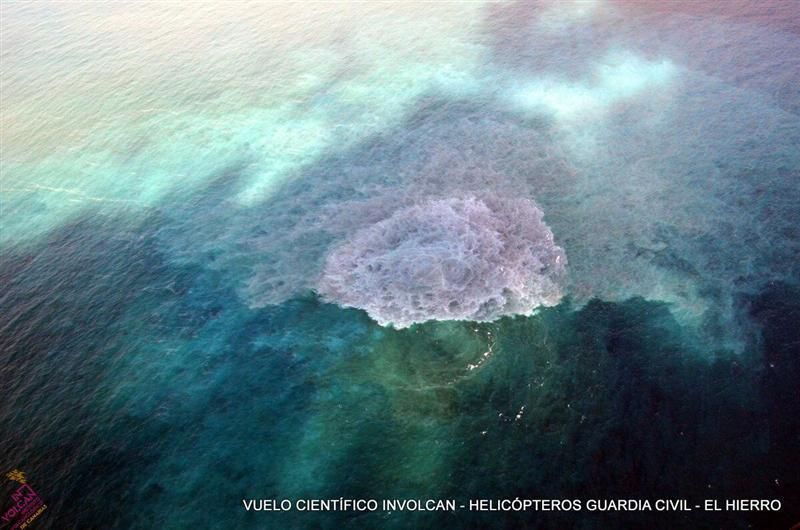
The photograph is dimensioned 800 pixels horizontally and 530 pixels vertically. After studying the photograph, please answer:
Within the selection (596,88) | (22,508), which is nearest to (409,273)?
(22,508)

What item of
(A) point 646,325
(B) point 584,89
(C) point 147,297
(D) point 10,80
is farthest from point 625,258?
(D) point 10,80

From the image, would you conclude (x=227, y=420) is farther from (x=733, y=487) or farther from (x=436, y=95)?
(x=436, y=95)

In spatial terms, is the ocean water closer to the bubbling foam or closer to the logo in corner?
the bubbling foam

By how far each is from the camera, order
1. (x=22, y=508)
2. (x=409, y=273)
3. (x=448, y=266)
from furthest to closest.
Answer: (x=448, y=266), (x=409, y=273), (x=22, y=508)

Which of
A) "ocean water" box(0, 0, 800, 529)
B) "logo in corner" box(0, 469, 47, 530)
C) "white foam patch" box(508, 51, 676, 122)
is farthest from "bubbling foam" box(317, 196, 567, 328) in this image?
"logo in corner" box(0, 469, 47, 530)

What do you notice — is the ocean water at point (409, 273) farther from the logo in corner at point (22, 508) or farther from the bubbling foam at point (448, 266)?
the logo in corner at point (22, 508)

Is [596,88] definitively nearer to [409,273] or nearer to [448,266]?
[448,266]
